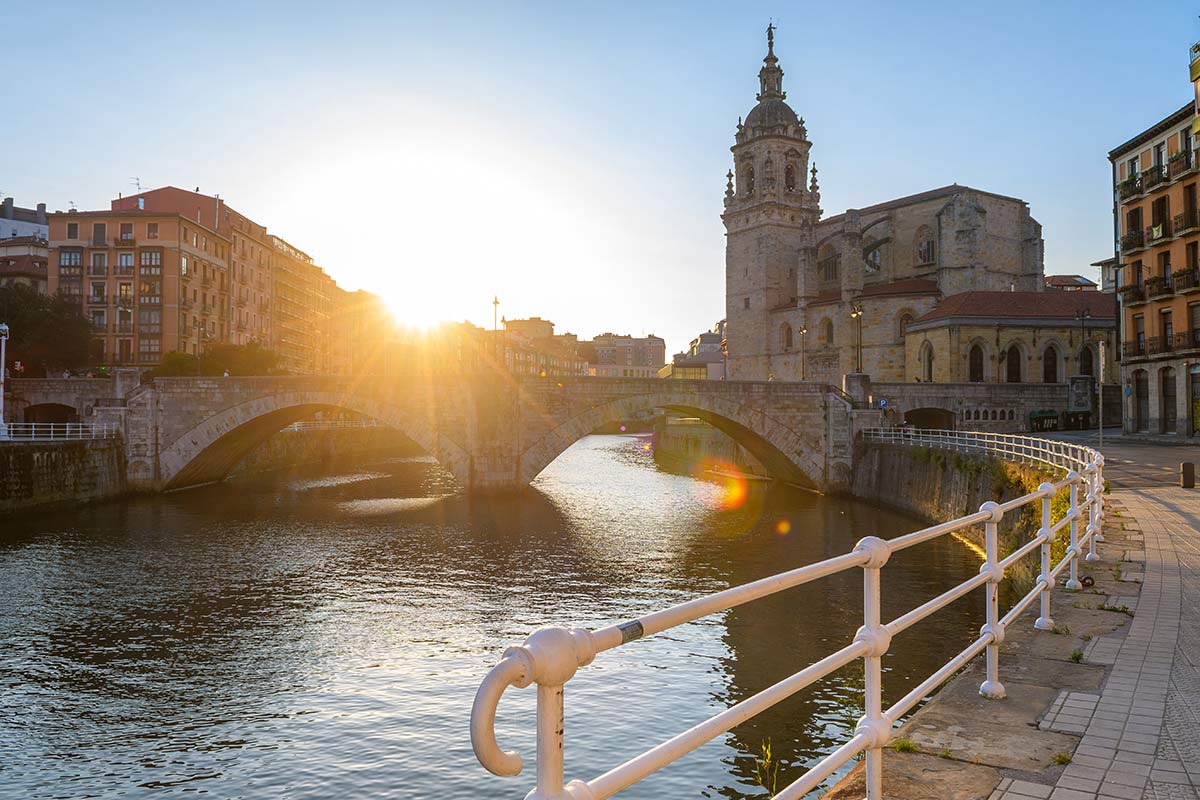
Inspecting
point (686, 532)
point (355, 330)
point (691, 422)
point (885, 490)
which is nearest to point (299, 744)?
point (686, 532)

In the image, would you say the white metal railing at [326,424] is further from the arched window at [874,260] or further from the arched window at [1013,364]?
the arched window at [1013,364]

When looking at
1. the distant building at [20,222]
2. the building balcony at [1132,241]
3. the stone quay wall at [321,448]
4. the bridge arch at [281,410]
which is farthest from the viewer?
the distant building at [20,222]

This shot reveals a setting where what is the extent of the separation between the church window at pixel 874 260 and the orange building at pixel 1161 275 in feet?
91.1

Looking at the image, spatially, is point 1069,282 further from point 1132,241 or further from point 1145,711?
point 1145,711

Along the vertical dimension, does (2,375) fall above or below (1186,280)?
below

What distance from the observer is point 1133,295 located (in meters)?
40.7

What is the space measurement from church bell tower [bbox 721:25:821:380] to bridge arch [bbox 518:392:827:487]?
3034cm

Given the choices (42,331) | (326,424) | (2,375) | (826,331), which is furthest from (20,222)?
(826,331)

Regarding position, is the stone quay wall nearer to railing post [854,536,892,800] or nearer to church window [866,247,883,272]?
church window [866,247,883,272]

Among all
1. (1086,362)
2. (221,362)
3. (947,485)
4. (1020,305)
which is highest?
(1020,305)

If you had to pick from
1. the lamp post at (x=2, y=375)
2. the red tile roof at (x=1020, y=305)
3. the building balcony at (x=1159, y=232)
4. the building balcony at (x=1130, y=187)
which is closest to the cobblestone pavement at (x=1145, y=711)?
the building balcony at (x=1159, y=232)

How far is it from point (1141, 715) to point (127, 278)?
70.8 meters

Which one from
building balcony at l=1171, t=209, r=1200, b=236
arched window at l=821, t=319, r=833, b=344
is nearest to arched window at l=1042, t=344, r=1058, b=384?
arched window at l=821, t=319, r=833, b=344

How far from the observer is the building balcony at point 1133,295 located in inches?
1577
